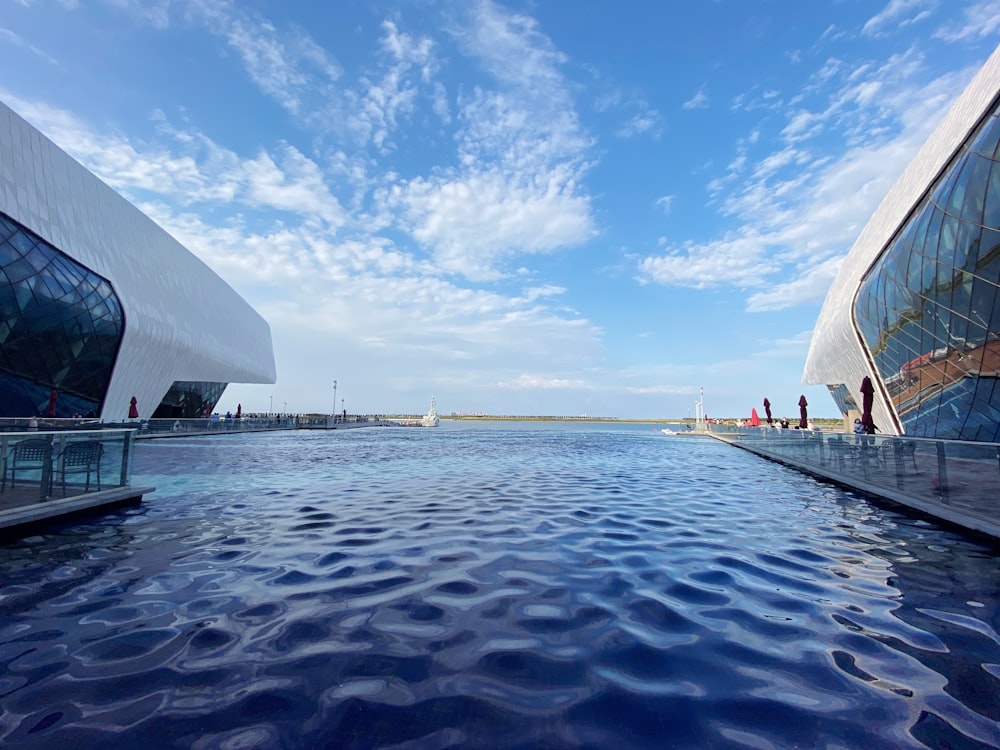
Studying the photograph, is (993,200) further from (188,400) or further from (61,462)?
(188,400)

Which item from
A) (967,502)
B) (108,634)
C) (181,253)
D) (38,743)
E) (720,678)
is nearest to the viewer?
(38,743)

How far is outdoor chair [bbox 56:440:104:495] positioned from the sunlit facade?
22.6m

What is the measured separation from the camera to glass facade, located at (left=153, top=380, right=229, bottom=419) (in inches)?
1845

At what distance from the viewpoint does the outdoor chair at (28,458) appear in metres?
7.45

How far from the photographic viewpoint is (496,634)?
4043 mm

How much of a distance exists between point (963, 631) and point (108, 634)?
6.89 m

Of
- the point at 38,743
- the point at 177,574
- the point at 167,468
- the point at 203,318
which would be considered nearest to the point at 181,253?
the point at 203,318

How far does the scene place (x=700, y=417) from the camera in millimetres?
59562

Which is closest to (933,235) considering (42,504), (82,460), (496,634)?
(496,634)

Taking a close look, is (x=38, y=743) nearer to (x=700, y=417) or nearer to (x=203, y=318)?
(x=203, y=318)

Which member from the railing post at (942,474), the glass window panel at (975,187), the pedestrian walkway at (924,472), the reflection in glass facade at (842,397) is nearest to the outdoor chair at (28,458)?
the pedestrian walkway at (924,472)

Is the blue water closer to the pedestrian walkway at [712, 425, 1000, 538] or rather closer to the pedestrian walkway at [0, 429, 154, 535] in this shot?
the pedestrian walkway at [0, 429, 154, 535]

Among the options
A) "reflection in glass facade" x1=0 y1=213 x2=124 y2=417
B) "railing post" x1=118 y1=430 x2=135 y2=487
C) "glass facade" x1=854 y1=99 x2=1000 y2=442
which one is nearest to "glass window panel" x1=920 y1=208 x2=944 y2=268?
"glass facade" x1=854 y1=99 x2=1000 y2=442

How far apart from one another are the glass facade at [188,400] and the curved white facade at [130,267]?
2116 millimetres
